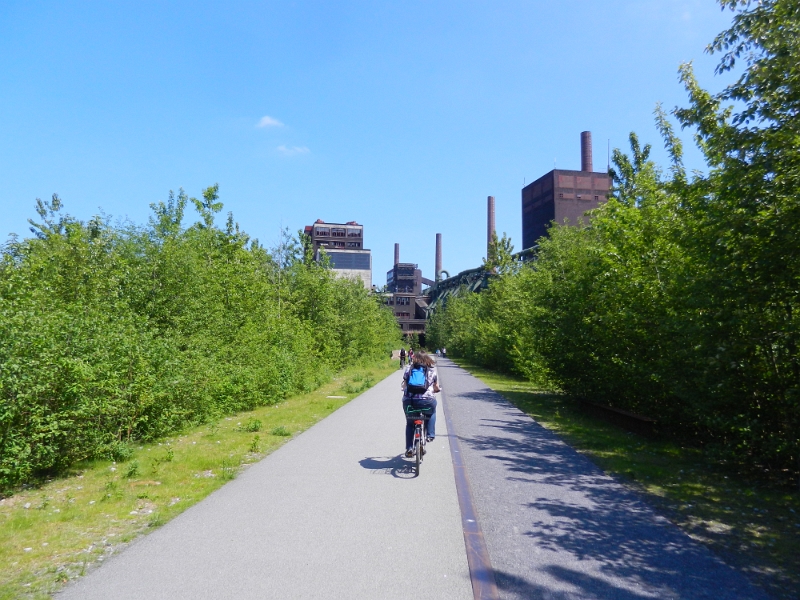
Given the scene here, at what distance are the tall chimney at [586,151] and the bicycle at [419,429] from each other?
6456 centimetres

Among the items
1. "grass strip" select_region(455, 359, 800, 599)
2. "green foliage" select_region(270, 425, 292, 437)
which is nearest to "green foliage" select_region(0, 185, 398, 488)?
"green foliage" select_region(270, 425, 292, 437)

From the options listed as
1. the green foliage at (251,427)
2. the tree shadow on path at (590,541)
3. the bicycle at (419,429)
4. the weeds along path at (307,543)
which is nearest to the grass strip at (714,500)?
the tree shadow on path at (590,541)

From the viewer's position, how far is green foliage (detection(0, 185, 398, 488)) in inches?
294

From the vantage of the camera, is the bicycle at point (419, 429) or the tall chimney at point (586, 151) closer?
the bicycle at point (419, 429)

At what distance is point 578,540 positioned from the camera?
5387 millimetres

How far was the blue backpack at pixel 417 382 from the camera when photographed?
28.4ft

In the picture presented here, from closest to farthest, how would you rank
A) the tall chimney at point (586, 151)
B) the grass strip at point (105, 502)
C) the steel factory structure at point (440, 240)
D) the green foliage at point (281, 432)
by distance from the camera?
1. the grass strip at point (105, 502)
2. the green foliage at point (281, 432)
3. the tall chimney at point (586, 151)
4. the steel factory structure at point (440, 240)

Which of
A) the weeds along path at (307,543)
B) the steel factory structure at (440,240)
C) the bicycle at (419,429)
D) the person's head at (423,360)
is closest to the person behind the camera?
the weeds along path at (307,543)

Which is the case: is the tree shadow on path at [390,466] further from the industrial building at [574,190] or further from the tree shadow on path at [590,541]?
the industrial building at [574,190]

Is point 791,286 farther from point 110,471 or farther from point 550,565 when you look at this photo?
point 110,471

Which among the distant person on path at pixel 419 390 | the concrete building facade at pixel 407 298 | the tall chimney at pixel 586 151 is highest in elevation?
the tall chimney at pixel 586 151

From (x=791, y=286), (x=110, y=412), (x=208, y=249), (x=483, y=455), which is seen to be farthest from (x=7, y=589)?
(x=208, y=249)

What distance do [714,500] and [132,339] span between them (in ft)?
29.7

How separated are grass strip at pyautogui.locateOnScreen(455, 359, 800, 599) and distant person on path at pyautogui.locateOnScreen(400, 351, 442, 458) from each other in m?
2.79
